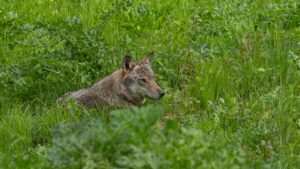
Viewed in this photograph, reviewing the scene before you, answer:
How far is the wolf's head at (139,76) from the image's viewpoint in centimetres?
863

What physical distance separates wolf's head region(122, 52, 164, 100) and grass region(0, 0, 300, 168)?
20cm

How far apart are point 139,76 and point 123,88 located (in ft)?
0.76

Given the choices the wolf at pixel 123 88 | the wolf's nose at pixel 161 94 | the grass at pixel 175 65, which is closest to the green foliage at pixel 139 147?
the grass at pixel 175 65

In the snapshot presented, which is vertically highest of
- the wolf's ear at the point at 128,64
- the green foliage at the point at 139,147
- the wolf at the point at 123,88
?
the green foliage at the point at 139,147

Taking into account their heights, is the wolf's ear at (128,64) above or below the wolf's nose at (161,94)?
above

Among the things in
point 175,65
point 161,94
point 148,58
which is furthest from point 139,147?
point 175,65

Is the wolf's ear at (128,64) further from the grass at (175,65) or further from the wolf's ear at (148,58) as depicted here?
the grass at (175,65)

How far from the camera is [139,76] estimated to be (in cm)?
871

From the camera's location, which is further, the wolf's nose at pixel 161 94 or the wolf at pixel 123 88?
the wolf at pixel 123 88

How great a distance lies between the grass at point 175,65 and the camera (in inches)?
288

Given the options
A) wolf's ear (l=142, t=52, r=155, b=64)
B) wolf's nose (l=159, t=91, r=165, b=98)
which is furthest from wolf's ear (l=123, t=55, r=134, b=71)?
wolf's nose (l=159, t=91, r=165, b=98)

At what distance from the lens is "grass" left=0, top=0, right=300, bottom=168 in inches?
288

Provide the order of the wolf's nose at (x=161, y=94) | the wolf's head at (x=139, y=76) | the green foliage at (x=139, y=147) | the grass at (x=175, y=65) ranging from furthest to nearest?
the wolf's head at (x=139, y=76) < the wolf's nose at (x=161, y=94) < the grass at (x=175, y=65) < the green foliage at (x=139, y=147)

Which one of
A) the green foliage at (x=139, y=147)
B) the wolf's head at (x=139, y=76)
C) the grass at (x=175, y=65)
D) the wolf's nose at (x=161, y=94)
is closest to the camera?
the green foliage at (x=139, y=147)
